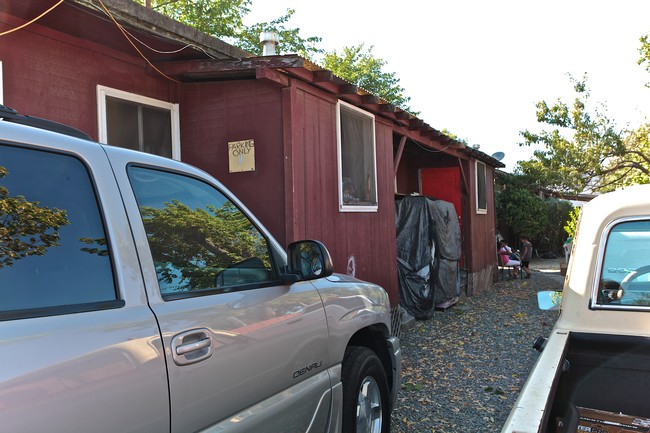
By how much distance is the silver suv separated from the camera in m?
1.41

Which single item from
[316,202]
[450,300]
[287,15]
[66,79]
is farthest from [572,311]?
[287,15]

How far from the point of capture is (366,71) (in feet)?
89.3

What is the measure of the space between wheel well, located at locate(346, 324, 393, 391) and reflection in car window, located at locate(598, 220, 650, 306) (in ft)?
4.72

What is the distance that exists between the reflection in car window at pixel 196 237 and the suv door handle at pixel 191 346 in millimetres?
188

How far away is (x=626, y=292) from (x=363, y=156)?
469 cm

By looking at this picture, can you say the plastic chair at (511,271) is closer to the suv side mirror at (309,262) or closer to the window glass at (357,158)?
the window glass at (357,158)

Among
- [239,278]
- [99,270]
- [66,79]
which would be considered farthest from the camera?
[66,79]

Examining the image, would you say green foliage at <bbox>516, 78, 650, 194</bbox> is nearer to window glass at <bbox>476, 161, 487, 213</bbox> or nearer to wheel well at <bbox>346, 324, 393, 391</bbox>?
window glass at <bbox>476, 161, 487, 213</bbox>

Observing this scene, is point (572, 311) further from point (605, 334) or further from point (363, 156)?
point (363, 156)

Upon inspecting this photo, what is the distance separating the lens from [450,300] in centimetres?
966

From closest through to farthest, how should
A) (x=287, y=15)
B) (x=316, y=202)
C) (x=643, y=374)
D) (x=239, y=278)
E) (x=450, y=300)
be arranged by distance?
(x=239, y=278)
(x=643, y=374)
(x=316, y=202)
(x=450, y=300)
(x=287, y=15)

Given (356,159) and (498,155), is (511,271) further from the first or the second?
(356,159)

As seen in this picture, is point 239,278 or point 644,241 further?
point 644,241

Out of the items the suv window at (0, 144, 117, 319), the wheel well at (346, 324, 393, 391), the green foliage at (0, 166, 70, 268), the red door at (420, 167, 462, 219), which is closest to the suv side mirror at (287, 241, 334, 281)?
the wheel well at (346, 324, 393, 391)
